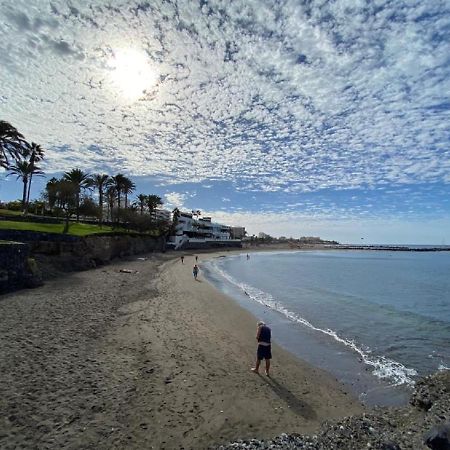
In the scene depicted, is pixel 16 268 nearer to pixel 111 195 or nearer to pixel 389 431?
pixel 389 431

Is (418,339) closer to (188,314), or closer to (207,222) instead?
(188,314)

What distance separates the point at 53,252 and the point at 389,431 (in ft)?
96.0

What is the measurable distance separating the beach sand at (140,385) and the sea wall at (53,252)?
4434 millimetres

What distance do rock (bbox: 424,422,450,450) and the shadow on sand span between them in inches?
99.9

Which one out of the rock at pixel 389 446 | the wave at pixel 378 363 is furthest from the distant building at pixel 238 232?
the rock at pixel 389 446

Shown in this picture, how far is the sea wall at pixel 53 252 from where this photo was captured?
810 inches

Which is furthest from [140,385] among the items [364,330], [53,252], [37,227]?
[37,227]

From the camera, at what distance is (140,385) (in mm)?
9102

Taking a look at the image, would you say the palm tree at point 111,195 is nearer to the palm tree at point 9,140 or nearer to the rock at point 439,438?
the palm tree at point 9,140

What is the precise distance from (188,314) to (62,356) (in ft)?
30.2

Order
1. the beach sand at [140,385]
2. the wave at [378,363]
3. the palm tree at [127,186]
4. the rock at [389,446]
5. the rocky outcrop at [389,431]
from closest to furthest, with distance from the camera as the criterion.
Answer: the rock at [389,446] < the rocky outcrop at [389,431] < the beach sand at [140,385] < the wave at [378,363] < the palm tree at [127,186]

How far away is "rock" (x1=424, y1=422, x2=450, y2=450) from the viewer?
259 inches

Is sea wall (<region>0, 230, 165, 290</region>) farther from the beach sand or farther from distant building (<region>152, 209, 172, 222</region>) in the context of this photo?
distant building (<region>152, 209, 172, 222</region>)

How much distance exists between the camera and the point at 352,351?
14.4m
